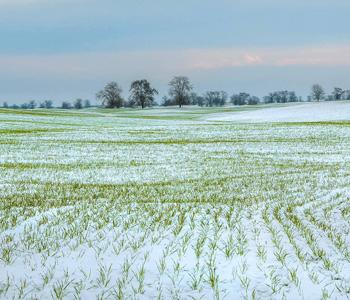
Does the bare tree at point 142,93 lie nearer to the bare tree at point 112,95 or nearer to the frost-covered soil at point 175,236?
the bare tree at point 112,95

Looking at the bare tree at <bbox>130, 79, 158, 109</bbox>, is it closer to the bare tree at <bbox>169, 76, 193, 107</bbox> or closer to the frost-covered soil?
the bare tree at <bbox>169, 76, 193, 107</bbox>

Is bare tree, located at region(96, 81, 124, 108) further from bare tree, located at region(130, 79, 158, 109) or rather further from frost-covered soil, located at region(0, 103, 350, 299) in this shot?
frost-covered soil, located at region(0, 103, 350, 299)

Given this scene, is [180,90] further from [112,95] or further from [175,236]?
[175,236]

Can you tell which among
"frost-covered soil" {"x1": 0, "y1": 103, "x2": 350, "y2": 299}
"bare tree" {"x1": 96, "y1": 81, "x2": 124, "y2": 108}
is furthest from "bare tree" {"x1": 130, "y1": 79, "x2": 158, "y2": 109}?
"frost-covered soil" {"x1": 0, "y1": 103, "x2": 350, "y2": 299}

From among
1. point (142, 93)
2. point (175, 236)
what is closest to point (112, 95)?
point (142, 93)

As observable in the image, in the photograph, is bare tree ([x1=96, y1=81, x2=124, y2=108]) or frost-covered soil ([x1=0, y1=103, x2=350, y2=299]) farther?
bare tree ([x1=96, y1=81, x2=124, y2=108])

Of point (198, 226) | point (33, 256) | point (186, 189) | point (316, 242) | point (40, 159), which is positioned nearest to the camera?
point (33, 256)

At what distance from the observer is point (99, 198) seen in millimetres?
13016

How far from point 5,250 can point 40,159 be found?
19.1 m

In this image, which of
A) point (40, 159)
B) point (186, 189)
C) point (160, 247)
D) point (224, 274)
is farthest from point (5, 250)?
point (40, 159)

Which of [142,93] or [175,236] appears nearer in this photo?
[175,236]

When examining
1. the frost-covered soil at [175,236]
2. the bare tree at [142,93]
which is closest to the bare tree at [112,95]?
the bare tree at [142,93]

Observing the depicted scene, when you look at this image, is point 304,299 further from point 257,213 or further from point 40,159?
point 40,159

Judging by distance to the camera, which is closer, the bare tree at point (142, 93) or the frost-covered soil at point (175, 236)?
the frost-covered soil at point (175, 236)
